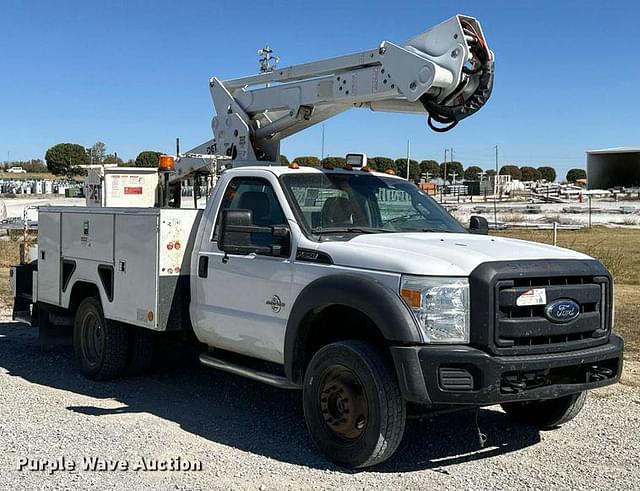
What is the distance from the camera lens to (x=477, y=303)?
5.00 m

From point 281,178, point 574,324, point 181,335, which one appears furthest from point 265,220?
point 574,324

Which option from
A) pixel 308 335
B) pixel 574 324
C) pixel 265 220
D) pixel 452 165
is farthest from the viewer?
pixel 452 165

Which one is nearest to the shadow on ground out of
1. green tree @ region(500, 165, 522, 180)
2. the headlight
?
the headlight

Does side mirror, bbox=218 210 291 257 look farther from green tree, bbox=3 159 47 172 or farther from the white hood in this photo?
green tree, bbox=3 159 47 172

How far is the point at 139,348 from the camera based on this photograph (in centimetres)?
792

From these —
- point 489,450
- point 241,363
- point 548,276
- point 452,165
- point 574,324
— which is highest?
point 452,165

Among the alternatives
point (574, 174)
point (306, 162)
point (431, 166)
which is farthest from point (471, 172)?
point (306, 162)

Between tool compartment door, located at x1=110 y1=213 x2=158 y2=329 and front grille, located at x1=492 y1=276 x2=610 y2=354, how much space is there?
3.18 metres

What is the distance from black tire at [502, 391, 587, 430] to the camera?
20.8 feet

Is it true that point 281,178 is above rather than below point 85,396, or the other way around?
above

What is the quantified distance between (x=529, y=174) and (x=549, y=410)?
155627 mm

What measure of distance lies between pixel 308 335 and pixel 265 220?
1.09 metres

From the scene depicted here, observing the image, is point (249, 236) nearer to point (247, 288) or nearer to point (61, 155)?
point (247, 288)

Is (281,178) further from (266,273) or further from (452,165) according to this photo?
(452,165)
